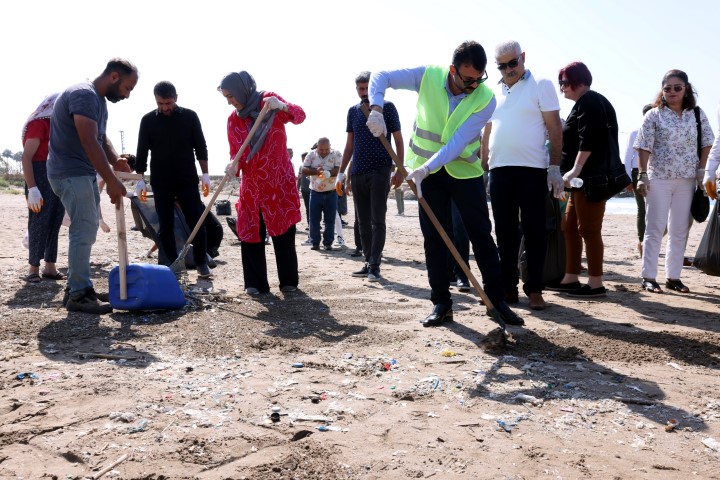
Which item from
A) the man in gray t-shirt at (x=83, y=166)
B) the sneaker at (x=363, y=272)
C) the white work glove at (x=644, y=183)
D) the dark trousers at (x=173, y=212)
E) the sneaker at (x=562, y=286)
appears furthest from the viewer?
the sneaker at (x=363, y=272)

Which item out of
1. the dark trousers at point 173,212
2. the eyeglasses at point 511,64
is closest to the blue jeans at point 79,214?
the dark trousers at point 173,212

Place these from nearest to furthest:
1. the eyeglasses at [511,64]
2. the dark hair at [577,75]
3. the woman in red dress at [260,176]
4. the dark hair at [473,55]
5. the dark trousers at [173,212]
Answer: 1. the dark hair at [473,55]
2. the eyeglasses at [511,64]
3. the dark hair at [577,75]
4. the woman in red dress at [260,176]
5. the dark trousers at [173,212]

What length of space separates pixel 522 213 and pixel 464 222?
24.9 inches

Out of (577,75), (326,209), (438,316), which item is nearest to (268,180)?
(438,316)

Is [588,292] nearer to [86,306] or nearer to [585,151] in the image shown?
[585,151]

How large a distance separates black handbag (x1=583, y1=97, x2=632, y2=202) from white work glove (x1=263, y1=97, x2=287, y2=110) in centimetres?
250

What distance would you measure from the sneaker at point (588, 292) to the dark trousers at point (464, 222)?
1447 mm

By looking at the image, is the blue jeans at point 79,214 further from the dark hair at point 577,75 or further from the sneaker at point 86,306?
the dark hair at point 577,75

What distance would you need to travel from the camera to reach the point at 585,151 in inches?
209

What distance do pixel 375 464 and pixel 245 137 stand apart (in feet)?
12.4

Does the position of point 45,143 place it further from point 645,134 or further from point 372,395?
point 645,134

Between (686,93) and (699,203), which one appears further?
(699,203)

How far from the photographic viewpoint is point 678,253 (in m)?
5.96

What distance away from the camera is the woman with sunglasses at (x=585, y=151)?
17.3 ft
